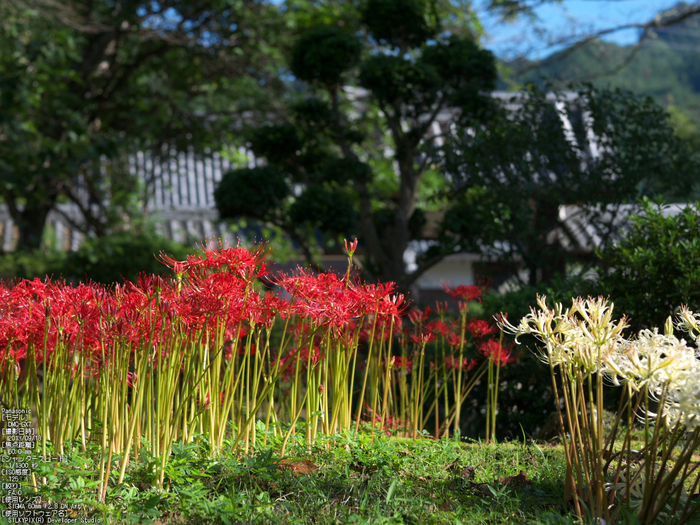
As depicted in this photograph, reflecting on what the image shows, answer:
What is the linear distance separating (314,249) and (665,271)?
6478 mm

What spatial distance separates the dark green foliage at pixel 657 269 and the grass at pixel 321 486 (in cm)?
132

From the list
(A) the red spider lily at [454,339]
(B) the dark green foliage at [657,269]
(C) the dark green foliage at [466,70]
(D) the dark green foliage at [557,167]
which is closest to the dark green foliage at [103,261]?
(C) the dark green foliage at [466,70]

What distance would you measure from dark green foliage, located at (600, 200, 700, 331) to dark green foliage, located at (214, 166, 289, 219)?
356cm

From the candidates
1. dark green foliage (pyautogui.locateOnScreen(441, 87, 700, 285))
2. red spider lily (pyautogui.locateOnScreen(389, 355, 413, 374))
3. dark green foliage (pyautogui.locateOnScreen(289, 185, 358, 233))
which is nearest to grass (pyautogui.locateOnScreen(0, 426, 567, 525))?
red spider lily (pyautogui.locateOnScreen(389, 355, 413, 374))

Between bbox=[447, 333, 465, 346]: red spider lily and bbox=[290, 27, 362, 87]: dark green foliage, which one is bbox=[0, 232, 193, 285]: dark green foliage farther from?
bbox=[447, 333, 465, 346]: red spider lily

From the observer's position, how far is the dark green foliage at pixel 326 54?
20.6ft

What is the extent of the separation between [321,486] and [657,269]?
236cm

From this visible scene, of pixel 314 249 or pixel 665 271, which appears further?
pixel 314 249

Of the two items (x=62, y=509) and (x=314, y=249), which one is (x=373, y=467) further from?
(x=314, y=249)

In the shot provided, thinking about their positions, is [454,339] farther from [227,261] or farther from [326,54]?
[326,54]

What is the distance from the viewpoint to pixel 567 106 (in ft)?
17.7

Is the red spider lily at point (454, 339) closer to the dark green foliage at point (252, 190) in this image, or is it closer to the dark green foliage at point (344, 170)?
the dark green foliage at point (344, 170)

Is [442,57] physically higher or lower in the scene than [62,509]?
higher

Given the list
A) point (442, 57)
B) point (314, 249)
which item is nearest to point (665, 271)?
point (442, 57)
